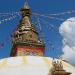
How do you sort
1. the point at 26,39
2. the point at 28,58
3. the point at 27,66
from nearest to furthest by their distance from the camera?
the point at 27,66
the point at 28,58
the point at 26,39

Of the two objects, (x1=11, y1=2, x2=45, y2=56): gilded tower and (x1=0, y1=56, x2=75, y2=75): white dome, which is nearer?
(x1=0, y1=56, x2=75, y2=75): white dome

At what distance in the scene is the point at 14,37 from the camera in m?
29.9

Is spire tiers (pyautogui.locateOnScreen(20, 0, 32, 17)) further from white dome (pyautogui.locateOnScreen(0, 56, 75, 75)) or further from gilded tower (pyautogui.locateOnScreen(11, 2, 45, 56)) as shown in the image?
white dome (pyautogui.locateOnScreen(0, 56, 75, 75))

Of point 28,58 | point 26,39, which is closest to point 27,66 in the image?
point 28,58

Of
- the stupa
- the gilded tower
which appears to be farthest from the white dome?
the gilded tower

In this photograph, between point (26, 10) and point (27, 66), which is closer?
point (27, 66)

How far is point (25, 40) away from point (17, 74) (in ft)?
24.7

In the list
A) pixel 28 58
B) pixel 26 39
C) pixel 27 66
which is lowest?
pixel 27 66

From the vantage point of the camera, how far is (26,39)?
29016 mm

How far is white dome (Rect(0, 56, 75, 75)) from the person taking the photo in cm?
2184

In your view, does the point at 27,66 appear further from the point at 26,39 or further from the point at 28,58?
the point at 26,39

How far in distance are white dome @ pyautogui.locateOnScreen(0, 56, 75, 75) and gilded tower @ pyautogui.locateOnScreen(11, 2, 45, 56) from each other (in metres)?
3.14

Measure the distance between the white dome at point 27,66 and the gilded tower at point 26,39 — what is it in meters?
3.14

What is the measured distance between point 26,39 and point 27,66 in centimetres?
681
